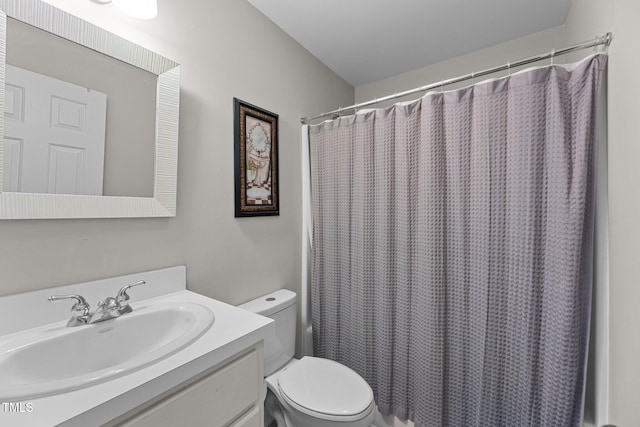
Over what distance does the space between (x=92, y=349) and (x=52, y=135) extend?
27.1 inches

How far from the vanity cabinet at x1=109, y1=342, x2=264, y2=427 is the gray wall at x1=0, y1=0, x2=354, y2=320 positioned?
582 millimetres

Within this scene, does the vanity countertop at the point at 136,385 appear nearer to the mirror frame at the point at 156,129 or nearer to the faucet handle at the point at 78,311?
the faucet handle at the point at 78,311

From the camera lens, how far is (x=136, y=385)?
0.59m

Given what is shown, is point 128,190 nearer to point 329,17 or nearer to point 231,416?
point 231,416

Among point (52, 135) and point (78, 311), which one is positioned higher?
point (52, 135)

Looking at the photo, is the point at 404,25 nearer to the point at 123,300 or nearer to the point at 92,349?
the point at 123,300

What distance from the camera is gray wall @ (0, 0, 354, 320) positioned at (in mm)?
920

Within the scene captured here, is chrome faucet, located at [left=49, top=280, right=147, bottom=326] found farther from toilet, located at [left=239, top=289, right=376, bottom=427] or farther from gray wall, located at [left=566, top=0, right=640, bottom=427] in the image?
gray wall, located at [left=566, top=0, right=640, bottom=427]

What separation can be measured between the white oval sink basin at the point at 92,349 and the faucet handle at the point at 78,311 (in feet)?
0.08

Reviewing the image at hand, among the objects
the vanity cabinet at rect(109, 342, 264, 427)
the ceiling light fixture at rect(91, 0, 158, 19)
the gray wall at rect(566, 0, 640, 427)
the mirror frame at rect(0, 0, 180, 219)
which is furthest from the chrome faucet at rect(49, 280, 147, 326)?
Result: the gray wall at rect(566, 0, 640, 427)

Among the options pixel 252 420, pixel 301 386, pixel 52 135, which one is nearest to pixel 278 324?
pixel 301 386

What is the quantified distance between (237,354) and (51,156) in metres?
0.86

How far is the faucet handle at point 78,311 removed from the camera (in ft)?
2.83

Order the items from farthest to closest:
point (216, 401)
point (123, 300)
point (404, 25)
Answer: point (404, 25)
point (123, 300)
point (216, 401)
